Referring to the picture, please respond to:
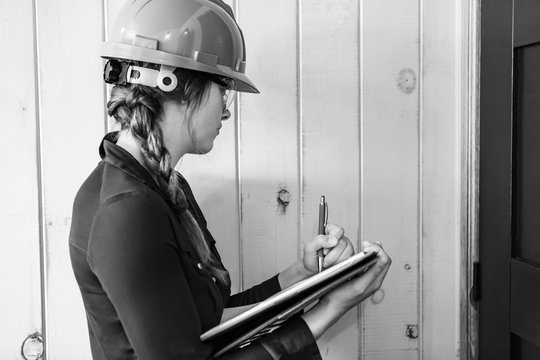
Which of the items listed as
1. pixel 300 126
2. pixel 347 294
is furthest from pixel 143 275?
pixel 300 126

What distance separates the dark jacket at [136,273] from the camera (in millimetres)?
730

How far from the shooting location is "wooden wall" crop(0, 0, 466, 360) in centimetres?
130

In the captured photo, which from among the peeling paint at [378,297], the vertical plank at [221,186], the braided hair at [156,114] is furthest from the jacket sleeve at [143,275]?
the peeling paint at [378,297]

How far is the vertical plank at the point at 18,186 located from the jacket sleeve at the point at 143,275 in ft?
2.11

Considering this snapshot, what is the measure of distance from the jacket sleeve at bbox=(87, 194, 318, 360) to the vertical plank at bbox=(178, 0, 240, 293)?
2.00ft

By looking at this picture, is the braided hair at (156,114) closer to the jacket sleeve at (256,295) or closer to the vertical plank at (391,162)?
the jacket sleeve at (256,295)

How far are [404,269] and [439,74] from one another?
1.86 ft

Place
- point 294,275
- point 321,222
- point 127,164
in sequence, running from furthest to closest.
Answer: point 294,275, point 321,222, point 127,164

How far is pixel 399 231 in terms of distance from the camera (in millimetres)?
1486

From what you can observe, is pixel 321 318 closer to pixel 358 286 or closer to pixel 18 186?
pixel 358 286

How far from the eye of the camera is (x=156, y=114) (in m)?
0.88

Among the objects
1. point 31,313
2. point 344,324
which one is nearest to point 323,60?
point 344,324

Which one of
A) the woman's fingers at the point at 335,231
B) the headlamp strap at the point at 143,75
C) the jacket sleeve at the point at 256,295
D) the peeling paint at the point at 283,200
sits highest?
the headlamp strap at the point at 143,75

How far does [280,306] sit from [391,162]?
2.20ft
